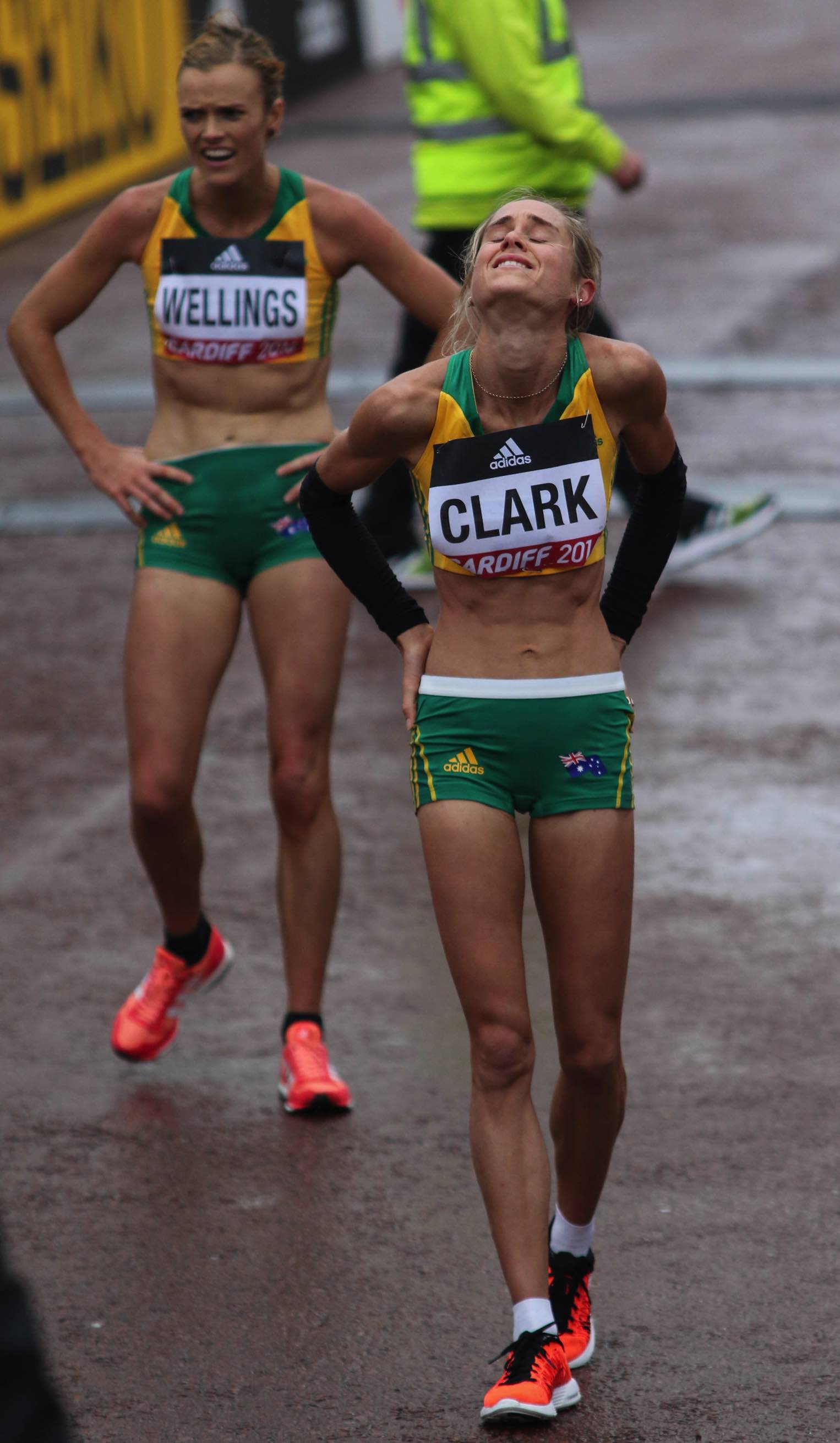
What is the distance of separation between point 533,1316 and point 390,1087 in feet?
4.64

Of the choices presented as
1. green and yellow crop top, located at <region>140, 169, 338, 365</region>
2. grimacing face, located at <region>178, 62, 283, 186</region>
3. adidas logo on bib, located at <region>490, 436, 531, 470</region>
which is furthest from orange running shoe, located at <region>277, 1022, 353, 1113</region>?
grimacing face, located at <region>178, 62, 283, 186</region>

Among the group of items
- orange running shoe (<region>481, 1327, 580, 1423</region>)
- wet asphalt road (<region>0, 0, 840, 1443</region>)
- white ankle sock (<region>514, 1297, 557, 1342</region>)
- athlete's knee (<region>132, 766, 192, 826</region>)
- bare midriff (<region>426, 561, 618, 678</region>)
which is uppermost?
bare midriff (<region>426, 561, 618, 678</region>)

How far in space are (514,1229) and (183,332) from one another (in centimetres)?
236

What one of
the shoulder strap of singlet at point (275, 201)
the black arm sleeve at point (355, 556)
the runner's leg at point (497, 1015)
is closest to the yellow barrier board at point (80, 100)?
the shoulder strap of singlet at point (275, 201)

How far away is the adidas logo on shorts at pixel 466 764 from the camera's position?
375cm

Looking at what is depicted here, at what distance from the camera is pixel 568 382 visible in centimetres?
374

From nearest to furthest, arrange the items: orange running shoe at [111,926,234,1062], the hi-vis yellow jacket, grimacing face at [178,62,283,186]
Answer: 1. grimacing face at [178,62,283,186]
2. orange running shoe at [111,926,234,1062]
3. the hi-vis yellow jacket

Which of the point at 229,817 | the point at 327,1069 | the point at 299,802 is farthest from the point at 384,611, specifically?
the point at 229,817

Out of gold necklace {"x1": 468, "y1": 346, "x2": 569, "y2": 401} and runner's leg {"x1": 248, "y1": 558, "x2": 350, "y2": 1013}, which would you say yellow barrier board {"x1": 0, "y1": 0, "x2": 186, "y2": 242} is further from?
gold necklace {"x1": 468, "y1": 346, "x2": 569, "y2": 401}

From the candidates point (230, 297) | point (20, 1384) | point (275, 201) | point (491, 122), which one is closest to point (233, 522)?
point (230, 297)

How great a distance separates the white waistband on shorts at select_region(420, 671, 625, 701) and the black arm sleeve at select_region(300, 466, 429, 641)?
0.25 meters

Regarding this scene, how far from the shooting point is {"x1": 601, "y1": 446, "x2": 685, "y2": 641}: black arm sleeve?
4.00 metres

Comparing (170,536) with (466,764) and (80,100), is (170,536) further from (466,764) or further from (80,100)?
(80,100)

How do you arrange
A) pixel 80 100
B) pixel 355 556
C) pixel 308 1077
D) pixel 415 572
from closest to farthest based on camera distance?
pixel 355 556 → pixel 308 1077 → pixel 415 572 → pixel 80 100
